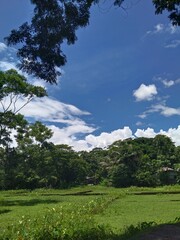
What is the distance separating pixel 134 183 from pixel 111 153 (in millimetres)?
15438

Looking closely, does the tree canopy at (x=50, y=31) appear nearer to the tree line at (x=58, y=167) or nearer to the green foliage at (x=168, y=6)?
the green foliage at (x=168, y=6)

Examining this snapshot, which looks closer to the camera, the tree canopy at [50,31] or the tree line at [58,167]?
the tree canopy at [50,31]

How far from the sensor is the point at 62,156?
63062 millimetres

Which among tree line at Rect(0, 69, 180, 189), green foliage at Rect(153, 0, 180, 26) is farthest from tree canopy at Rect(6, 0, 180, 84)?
tree line at Rect(0, 69, 180, 189)

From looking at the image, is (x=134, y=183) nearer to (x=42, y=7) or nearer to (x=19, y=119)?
(x=19, y=119)

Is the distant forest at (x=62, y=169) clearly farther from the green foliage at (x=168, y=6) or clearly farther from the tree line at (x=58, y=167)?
the green foliage at (x=168, y=6)

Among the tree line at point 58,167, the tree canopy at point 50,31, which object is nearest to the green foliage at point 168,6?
the tree canopy at point 50,31

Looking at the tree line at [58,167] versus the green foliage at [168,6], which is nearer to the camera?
the green foliage at [168,6]

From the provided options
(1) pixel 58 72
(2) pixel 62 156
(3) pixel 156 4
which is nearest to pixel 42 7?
(1) pixel 58 72

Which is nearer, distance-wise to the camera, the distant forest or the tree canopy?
the tree canopy

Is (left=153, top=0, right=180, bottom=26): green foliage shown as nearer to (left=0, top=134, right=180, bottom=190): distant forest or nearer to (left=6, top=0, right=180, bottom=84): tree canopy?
(left=6, top=0, right=180, bottom=84): tree canopy

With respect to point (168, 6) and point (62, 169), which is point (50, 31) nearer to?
point (168, 6)

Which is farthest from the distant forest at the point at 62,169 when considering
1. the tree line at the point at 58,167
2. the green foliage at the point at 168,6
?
the green foliage at the point at 168,6

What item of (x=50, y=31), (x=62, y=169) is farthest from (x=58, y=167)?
(x=50, y=31)
